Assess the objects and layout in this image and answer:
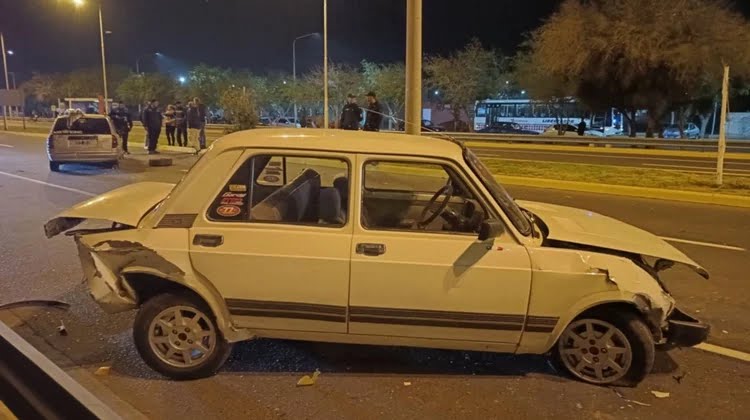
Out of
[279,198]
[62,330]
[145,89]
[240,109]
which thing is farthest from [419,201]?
[145,89]

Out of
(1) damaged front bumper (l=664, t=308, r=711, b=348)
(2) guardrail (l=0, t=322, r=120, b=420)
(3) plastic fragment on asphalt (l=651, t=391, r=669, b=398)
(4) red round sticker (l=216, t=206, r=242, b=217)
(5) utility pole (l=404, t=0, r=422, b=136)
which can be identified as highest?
(5) utility pole (l=404, t=0, r=422, b=136)

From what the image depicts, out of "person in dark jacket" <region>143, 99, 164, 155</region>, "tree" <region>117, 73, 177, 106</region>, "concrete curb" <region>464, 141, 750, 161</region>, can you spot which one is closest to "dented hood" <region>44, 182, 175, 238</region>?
"person in dark jacket" <region>143, 99, 164, 155</region>

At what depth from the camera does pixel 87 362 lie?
4.21m

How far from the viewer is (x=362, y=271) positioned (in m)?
3.75

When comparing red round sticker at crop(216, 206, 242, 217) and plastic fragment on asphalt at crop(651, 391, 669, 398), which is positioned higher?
red round sticker at crop(216, 206, 242, 217)

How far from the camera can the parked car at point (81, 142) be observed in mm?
15617

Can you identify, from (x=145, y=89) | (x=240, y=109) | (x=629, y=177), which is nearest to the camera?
(x=629, y=177)

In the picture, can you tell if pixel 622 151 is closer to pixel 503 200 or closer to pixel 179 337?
pixel 503 200

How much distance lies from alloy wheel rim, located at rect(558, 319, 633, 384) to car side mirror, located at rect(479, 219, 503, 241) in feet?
2.78

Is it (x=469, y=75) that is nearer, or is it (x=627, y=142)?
(x=627, y=142)

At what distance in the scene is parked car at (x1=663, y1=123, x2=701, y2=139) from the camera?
4491 centimetres

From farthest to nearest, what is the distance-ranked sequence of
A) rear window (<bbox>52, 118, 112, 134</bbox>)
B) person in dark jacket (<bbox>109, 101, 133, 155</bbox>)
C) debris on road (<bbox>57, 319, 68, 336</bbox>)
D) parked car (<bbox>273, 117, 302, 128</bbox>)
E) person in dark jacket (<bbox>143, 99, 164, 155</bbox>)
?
parked car (<bbox>273, 117, 302, 128</bbox>) → person in dark jacket (<bbox>109, 101, 133, 155</bbox>) → person in dark jacket (<bbox>143, 99, 164, 155</bbox>) → rear window (<bbox>52, 118, 112, 134</bbox>) → debris on road (<bbox>57, 319, 68, 336</bbox>)

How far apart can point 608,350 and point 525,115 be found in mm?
60740

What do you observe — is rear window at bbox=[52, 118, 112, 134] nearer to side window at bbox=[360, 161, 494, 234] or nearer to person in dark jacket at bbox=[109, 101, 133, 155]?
person in dark jacket at bbox=[109, 101, 133, 155]
